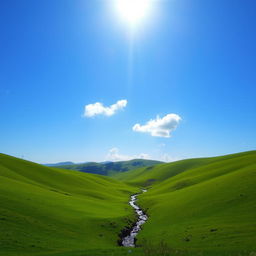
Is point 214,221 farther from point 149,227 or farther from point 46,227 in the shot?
point 46,227

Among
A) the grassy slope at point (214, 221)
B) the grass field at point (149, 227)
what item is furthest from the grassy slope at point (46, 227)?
the grassy slope at point (214, 221)

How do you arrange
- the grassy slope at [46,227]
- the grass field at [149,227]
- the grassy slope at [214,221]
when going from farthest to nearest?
the grassy slope at [214,221] < the grassy slope at [46,227] < the grass field at [149,227]

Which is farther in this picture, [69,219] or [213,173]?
[213,173]

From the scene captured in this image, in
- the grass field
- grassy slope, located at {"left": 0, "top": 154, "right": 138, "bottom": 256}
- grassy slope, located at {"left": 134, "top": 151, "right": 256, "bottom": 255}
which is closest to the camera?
the grass field

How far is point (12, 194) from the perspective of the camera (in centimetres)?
4703

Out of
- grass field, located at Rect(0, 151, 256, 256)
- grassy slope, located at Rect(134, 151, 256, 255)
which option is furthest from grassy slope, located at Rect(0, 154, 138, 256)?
grassy slope, located at Rect(134, 151, 256, 255)

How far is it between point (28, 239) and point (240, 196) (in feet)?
142

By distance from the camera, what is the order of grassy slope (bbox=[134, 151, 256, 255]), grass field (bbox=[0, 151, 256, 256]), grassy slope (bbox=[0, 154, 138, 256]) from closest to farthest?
grass field (bbox=[0, 151, 256, 256]), grassy slope (bbox=[0, 154, 138, 256]), grassy slope (bbox=[134, 151, 256, 255])

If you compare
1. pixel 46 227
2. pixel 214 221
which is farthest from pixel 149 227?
pixel 46 227

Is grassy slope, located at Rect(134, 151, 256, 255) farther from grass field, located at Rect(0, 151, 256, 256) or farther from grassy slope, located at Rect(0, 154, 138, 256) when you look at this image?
grassy slope, located at Rect(0, 154, 138, 256)

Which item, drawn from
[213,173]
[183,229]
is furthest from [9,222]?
[213,173]

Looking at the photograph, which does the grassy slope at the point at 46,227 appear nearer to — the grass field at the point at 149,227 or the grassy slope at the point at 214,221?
the grass field at the point at 149,227

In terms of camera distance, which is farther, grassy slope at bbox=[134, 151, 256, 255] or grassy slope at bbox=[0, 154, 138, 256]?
grassy slope at bbox=[134, 151, 256, 255]

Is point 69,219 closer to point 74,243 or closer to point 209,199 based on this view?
point 74,243
